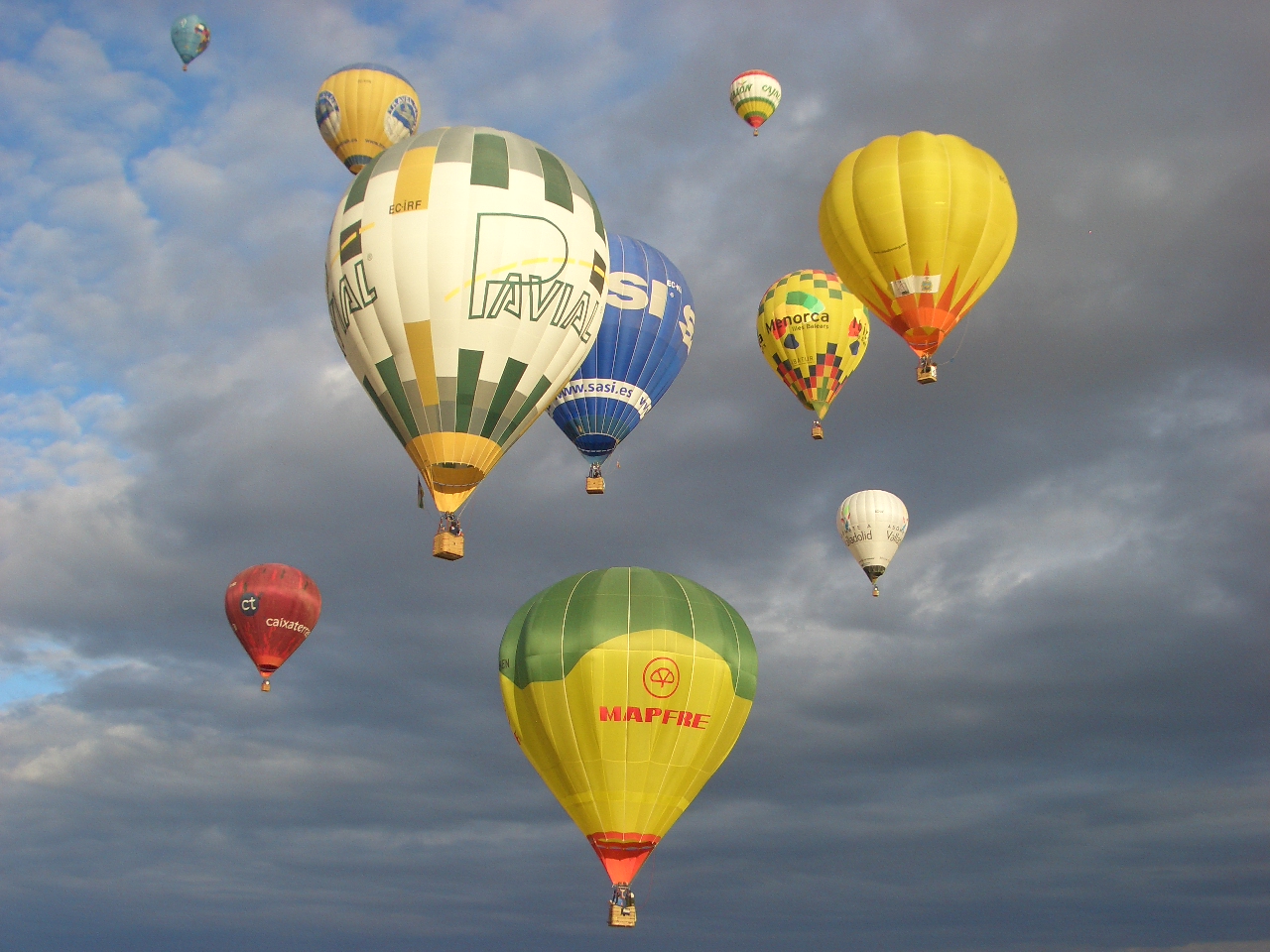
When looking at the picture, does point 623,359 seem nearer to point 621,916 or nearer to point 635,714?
point 635,714

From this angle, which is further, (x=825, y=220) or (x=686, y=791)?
(x=825, y=220)

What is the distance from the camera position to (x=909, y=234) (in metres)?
26.8

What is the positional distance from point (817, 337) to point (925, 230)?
862cm

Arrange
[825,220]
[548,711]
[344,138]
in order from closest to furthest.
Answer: [548,711]
[825,220]
[344,138]

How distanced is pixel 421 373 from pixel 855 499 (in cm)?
1741

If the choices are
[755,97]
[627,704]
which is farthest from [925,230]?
[755,97]

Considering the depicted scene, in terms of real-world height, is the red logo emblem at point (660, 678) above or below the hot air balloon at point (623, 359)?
below

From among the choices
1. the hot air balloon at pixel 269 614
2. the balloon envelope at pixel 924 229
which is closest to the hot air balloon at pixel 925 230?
the balloon envelope at pixel 924 229

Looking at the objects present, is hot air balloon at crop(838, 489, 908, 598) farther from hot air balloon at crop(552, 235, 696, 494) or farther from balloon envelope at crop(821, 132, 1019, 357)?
balloon envelope at crop(821, 132, 1019, 357)

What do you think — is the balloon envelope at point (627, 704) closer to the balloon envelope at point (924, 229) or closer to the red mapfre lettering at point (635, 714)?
the red mapfre lettering at point (635, 714)

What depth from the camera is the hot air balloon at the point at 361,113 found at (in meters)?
34.5

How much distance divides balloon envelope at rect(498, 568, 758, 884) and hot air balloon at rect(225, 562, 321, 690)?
34.6ft

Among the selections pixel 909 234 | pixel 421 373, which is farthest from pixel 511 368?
pixel 909 234

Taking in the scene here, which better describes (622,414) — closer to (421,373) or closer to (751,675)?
(751,675)
